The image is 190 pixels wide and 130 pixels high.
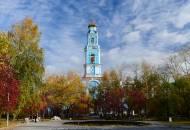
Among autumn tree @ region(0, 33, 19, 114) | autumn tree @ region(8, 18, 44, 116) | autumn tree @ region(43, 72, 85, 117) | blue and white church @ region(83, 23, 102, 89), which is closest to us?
autumn tree @ region(0, 33, 19, 114)

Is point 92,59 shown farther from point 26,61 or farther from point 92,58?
point 26,61

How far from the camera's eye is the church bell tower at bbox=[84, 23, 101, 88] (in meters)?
119

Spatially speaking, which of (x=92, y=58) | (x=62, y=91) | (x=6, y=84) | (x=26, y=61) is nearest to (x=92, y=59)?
(x=92, y=58)

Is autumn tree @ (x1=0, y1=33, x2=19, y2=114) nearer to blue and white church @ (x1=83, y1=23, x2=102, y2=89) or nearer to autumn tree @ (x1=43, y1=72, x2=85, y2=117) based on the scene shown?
autumn tree @ (x1=43, y1=72, x2=85, y2=117)

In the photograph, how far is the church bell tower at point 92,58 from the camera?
118938 mm

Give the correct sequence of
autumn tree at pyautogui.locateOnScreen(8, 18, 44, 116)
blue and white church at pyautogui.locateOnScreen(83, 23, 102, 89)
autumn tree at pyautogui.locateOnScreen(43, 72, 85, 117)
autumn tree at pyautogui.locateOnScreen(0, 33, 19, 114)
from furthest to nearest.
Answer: blue and white church at pyautogui.locateOnScreen(83, 23, 102, 89)
autumn tree at pyautogui.locateOnScreen(43, 72, 85, 117)
autumn tree at pyautogui.locateOnScreen(8, 18, 44, 116)
autumn tree at pyautogui.locateOnScreen(0, 33, 19, 114)

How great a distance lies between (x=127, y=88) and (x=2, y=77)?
4393cm

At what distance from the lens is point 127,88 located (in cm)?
8600

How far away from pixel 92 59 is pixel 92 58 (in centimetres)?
31

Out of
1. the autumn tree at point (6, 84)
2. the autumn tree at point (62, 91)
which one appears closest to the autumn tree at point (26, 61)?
the autumn tree at point (6, 84)

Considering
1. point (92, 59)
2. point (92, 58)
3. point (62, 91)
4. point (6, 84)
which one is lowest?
point (6, 84)

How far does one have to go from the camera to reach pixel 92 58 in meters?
122

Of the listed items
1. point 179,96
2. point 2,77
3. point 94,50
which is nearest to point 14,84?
point 2,77

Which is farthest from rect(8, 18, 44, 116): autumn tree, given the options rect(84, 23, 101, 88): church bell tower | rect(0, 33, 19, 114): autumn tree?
rect(84, 23, 101, 88): church bell tower
